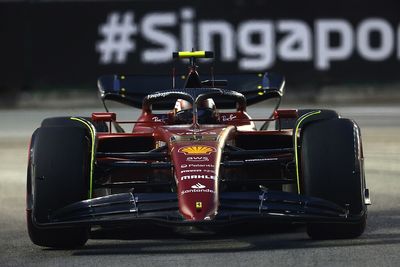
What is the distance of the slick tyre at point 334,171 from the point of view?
8.07 metres

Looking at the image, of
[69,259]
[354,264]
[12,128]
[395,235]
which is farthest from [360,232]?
[12,128]

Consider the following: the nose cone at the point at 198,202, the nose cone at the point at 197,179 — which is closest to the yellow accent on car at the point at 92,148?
the nose cone at the point at 197,179

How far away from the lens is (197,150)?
8.15m

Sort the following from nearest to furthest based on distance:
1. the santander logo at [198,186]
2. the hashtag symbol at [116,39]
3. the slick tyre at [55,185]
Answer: the santander logo at [198,186] → the slick tyre at [55,185] → the hashtag symbol at [116,39]

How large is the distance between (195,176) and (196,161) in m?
0.19

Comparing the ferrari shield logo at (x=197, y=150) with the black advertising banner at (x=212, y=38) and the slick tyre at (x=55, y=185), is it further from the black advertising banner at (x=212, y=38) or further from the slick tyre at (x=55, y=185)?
the black advertising banner at (x=212, y=38)

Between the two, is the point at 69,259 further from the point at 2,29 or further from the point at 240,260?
the point at 2,29

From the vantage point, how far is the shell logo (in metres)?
8.10

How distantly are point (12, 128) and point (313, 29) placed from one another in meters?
4.95

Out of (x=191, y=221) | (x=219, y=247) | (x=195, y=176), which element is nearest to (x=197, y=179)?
(x=195, y=176)

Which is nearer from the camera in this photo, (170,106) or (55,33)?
(170,106)

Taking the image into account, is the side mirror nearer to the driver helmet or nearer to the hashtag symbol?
the driver helmet

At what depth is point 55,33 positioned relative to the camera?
67.0ft

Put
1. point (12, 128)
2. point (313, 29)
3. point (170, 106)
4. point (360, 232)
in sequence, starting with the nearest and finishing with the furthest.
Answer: point (360, 232), point (170, 106), point (12, 128), point (313, 29)
